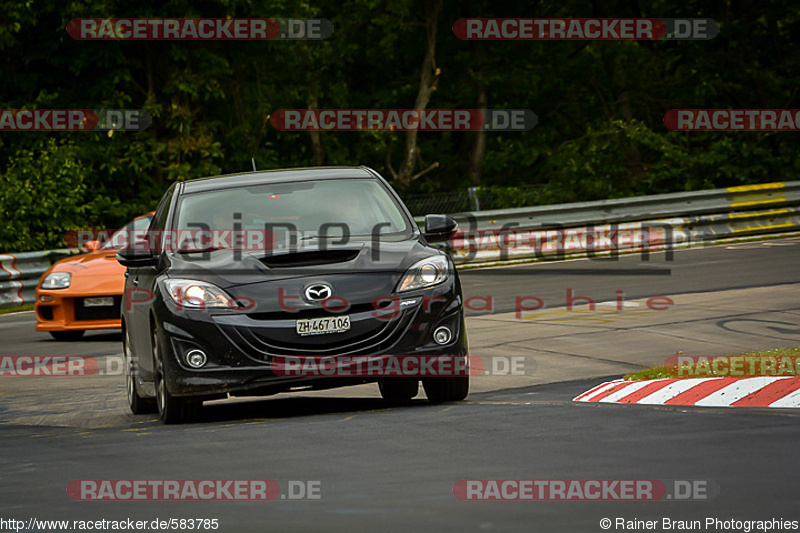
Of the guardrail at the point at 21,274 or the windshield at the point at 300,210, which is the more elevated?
the windshield at the point at 300,210

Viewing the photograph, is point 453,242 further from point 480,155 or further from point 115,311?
point 480,155

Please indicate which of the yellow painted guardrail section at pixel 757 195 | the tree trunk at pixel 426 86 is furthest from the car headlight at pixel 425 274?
the tree trunk at pixel 426 86

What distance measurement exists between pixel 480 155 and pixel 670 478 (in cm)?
3122

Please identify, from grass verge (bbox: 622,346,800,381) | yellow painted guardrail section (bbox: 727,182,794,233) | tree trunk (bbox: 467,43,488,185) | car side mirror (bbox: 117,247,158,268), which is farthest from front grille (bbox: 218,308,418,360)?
tree trunk (bbox: 467,43,488,185)

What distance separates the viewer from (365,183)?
31.0ft

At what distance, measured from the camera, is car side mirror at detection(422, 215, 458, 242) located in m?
8.92

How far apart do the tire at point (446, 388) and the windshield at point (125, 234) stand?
7772mm

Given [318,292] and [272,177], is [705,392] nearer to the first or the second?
[318,292]

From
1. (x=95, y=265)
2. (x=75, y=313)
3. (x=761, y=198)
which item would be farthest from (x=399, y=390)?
(x=761, y=198)

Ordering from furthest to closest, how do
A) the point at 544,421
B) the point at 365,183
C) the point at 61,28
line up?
the point at 61,28 < the point at 365,183 < the point at 544,421

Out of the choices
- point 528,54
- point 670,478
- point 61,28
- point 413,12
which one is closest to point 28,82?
point 61,28

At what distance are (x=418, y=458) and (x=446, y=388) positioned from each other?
2.28 m

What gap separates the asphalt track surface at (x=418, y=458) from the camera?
493 cm

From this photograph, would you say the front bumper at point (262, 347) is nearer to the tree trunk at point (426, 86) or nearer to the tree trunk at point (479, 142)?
the tree trunk at point (426, 86)
